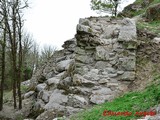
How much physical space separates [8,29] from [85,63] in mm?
5681

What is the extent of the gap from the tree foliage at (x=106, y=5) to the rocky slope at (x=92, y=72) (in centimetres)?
1079

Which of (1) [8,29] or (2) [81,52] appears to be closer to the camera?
(2) [81,52]

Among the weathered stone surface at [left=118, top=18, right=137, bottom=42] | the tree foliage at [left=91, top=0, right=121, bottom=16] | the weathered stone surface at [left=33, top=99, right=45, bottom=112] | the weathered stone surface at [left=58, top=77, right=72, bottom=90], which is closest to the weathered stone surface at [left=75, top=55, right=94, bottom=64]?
the weathered stone surface at [left=58, top=77, right=72, bottom=90]

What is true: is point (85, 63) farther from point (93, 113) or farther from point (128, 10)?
point (128, 10)

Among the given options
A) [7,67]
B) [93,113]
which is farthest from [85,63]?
[7,67]

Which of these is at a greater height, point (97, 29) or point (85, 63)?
point (97, 29)

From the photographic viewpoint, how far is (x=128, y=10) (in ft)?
70.5

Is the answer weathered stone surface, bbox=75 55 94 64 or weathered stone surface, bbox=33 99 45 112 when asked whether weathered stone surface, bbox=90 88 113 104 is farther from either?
weathered stone surface, bbox=33 99 45 112

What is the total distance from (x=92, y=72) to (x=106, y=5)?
555 inches

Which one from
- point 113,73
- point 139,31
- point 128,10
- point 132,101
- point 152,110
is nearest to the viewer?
point 152,110

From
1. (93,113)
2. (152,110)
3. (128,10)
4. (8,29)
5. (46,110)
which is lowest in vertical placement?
(46,110)

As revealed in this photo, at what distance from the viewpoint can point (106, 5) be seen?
2330cm

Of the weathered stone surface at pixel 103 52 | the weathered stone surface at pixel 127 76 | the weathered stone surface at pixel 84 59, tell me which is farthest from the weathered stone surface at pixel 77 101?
the weathered stone surface at pixel 103 52

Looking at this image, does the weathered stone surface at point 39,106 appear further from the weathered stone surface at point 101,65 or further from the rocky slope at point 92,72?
the weathered stone surface at point 101,65
